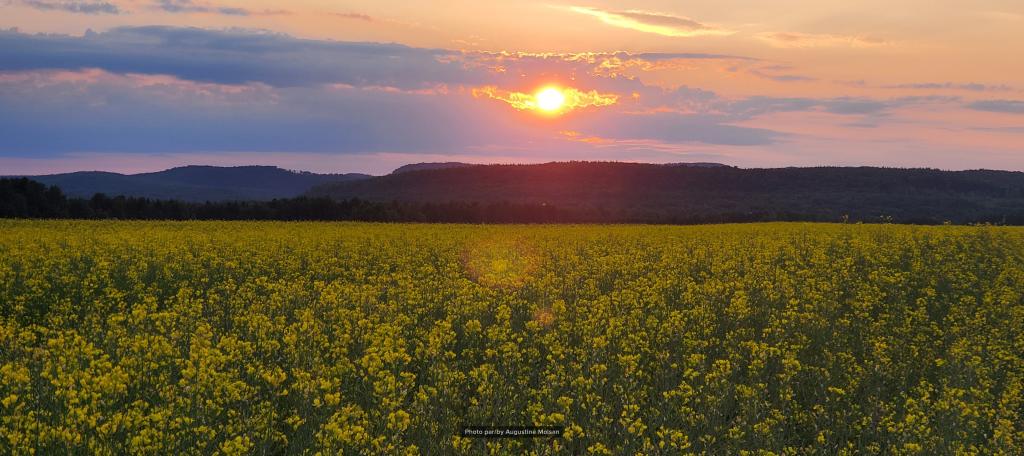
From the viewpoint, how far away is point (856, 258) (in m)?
20.6

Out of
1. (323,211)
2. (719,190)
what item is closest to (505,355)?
(323,211)

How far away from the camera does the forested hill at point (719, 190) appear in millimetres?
93125

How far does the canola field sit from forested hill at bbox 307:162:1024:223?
50.4m

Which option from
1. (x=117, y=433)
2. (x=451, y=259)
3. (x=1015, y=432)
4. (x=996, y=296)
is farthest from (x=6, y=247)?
(x=996, y=296)

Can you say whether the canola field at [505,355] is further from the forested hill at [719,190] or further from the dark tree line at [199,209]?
the forested hill at [719,190]

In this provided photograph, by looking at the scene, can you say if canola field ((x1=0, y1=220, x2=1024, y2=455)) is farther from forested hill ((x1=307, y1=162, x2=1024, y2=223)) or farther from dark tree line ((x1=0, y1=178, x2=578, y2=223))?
forested hill ((x1=307, y1=162, x2=1024, y2=223))

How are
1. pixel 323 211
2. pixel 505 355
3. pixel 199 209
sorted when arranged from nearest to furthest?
1. pixel 505 355
2. pixel 199 209
3. pixel 323 211

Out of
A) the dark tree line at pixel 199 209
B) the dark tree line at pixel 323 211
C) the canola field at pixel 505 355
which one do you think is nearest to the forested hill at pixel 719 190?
the dark tree line at pixel 323 211

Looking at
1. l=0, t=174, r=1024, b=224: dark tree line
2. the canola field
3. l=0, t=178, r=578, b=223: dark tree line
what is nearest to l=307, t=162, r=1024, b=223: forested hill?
l=0, t=174, r=1024, b=224: dark tree line

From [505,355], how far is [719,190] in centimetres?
11903

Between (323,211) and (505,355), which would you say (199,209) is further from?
(505,355)

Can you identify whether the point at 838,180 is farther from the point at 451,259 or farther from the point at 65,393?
the point at 65,393

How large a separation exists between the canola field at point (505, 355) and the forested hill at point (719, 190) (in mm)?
50444

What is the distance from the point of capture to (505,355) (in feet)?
29.4
